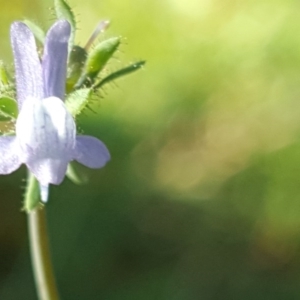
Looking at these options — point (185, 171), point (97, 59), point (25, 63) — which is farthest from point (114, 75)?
point (185, 171)

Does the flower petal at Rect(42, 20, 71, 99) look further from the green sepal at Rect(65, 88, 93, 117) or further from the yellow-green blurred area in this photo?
the yellow-green blurred area

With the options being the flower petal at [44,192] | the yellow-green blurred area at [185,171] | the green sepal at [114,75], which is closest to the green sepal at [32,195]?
the flower petal at [44,192]

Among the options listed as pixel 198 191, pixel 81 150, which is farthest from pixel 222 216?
pixel 81 150

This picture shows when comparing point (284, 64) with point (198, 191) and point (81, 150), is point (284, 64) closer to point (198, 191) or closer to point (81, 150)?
point (198, 191)

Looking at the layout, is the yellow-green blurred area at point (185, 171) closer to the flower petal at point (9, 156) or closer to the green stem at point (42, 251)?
the green stem at point (42, 251)

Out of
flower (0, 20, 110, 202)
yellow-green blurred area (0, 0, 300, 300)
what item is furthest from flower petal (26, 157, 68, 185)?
yellow-green blurred area (0, 0, 300, 300)

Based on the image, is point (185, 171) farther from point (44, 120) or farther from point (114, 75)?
point (44, 120)
